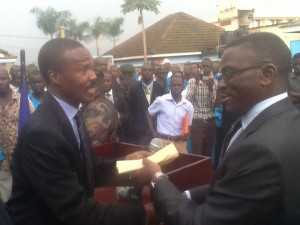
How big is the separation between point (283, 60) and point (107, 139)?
89.2 inches

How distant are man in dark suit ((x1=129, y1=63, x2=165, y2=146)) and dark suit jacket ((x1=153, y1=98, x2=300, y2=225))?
459 cm

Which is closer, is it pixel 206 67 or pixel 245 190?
pixel 245 190

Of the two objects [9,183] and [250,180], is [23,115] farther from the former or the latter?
[250,180]

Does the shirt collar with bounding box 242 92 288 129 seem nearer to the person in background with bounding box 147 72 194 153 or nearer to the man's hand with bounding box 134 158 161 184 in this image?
the man's hand with bounding box 134 158 161 184

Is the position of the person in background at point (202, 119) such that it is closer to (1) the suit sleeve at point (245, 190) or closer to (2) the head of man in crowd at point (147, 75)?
(2) the head of man in crowd at point (147, 75)

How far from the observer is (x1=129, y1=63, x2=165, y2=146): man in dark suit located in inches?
256

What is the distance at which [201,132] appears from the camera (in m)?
7.05

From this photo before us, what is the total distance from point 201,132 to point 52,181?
5.27 meters

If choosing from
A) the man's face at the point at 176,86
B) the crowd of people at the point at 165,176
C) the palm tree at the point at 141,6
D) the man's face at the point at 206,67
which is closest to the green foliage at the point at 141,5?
the palm tree at the point at 141,6

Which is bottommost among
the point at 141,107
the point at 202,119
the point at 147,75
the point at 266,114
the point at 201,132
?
the point at 201,132

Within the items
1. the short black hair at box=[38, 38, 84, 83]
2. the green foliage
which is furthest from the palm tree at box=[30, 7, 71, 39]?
the short black hair at box=[38, 38, 84, 83]

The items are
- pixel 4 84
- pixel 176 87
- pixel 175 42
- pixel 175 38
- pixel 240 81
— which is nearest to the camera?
pixel 240 81

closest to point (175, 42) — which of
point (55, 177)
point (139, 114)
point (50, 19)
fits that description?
point (50, 19)

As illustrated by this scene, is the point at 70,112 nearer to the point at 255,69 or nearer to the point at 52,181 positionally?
the point at 52,181
